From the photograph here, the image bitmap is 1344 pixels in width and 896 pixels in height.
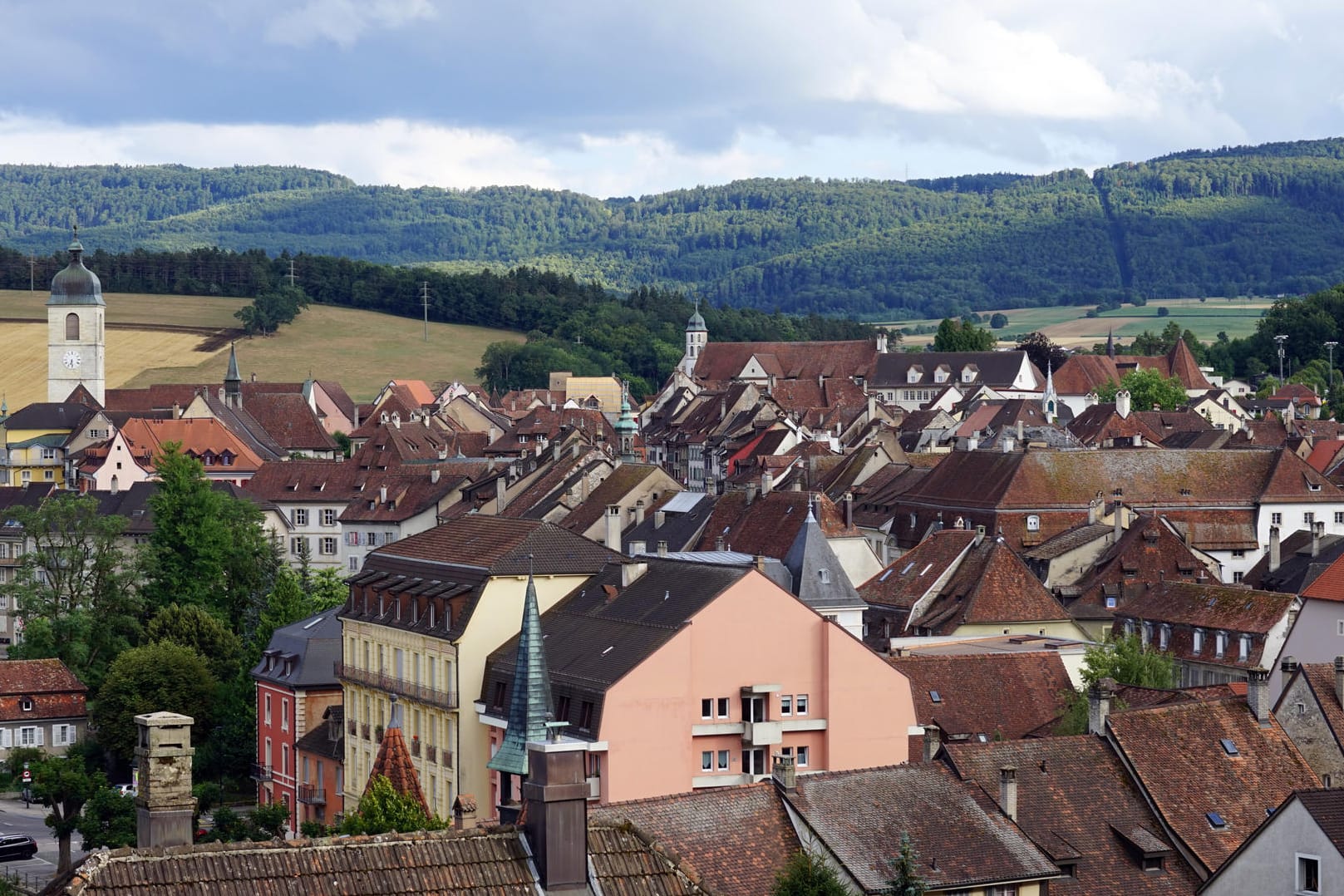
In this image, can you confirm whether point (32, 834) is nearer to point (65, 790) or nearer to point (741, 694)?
point (65, 790)

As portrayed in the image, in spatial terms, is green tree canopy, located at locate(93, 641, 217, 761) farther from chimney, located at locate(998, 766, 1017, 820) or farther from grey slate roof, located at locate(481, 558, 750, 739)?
chimney, located at locate(998, 766, 1017, 820)

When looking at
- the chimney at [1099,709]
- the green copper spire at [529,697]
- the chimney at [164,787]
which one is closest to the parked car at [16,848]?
the chimney at [1099,709]

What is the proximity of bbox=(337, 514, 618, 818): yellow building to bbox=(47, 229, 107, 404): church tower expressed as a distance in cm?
12497

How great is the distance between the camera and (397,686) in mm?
62000

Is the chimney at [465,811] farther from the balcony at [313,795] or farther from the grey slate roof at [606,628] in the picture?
the balcony at [313,795]

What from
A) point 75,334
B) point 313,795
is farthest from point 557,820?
point 75,334

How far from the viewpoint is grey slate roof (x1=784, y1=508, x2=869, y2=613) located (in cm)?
6744

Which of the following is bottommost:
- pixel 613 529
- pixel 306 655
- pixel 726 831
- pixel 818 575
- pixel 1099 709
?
pixel 306 655

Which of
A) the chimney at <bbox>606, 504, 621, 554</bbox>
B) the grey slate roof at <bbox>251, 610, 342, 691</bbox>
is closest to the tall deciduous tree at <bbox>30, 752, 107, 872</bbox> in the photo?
the grey slate roof at <bbox>251, 610, 342, 691</bbox>

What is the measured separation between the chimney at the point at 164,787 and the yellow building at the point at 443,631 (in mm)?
31147

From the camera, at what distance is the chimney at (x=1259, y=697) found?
46.2 metres

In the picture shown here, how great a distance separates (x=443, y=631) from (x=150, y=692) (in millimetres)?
24951

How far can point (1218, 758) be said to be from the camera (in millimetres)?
44750

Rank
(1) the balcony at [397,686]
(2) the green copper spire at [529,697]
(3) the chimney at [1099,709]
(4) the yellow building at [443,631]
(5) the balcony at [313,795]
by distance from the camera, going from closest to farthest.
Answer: (2) the green copper spire at [529,697] < (3) the chimney at [1099,709] < (4) the yellow building at [443,631] < (1) the balcony at [397,686] < (5) the balcony at [313,795]
